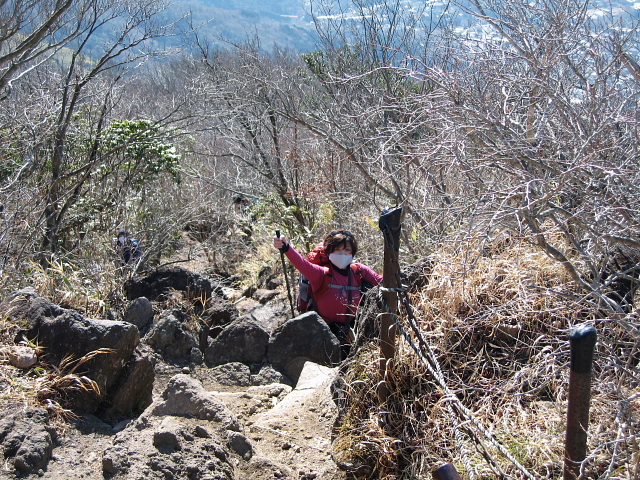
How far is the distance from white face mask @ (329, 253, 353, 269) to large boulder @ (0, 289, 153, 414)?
1.96 meters

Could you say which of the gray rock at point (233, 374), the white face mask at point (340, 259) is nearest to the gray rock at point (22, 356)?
the gray rock at point (233, 374)

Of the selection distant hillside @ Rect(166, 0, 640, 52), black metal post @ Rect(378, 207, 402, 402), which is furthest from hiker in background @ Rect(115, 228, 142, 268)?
black metal post @ Rect(378, 207, 402, 402)

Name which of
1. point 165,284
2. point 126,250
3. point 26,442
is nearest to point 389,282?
point 26,442

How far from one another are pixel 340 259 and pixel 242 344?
3.80ft

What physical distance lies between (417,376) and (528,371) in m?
0.59

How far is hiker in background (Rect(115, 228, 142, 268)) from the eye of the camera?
7.78m

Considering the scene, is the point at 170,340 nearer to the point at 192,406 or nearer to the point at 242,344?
the point at 242,344

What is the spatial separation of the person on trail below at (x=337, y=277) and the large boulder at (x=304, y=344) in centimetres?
22

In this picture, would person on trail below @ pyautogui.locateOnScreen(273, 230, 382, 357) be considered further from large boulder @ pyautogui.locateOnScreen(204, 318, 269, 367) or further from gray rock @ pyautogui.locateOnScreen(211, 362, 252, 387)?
gray rock @ pyautogui.locateOnScreen(211, 362, 252, 387)

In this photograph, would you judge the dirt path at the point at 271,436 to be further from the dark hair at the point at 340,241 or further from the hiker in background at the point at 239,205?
the hiker in background at the point at 239,205

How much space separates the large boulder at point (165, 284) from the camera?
731 centimetres

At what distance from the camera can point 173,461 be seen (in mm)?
3029

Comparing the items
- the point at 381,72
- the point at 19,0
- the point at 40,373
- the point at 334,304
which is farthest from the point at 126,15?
the point at 40,373

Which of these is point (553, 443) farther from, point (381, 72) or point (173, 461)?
point (381, 72)
